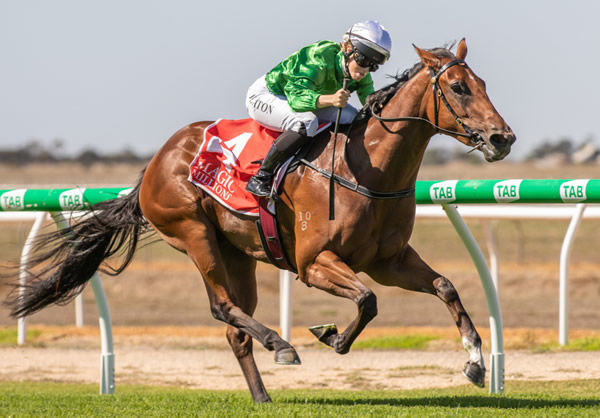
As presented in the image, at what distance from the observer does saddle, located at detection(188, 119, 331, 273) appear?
17.3 ft

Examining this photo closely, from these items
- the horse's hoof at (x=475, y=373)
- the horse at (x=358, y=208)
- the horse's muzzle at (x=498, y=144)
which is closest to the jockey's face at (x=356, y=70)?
the horse at (x=358, y=208)

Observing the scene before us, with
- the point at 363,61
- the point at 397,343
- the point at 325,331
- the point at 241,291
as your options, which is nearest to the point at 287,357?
the point at 325,331

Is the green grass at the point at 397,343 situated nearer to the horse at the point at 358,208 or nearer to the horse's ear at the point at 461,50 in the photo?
the horse at the point at 358,208

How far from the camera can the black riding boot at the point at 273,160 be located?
5.11 meters

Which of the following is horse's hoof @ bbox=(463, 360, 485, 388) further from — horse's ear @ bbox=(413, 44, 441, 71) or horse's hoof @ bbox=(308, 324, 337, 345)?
horse's ear @ bbox=(413, 44, 441, 71)

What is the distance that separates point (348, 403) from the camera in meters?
5.16

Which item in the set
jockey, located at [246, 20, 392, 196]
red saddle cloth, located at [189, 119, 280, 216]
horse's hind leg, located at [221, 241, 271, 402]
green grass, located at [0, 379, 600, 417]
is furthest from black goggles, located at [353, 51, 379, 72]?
green grass, located at [0, 379, 600, 417]

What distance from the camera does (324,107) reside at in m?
5.01

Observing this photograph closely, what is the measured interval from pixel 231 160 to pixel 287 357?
1114 millimetres

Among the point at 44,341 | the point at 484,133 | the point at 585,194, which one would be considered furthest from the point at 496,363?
the point at 44,341

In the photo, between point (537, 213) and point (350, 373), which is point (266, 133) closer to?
point (350, 373)

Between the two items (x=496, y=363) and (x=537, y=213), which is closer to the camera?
(x=496, y=363)

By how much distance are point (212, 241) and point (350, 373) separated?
1.61 metres

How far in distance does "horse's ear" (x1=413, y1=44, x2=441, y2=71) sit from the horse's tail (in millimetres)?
2034
